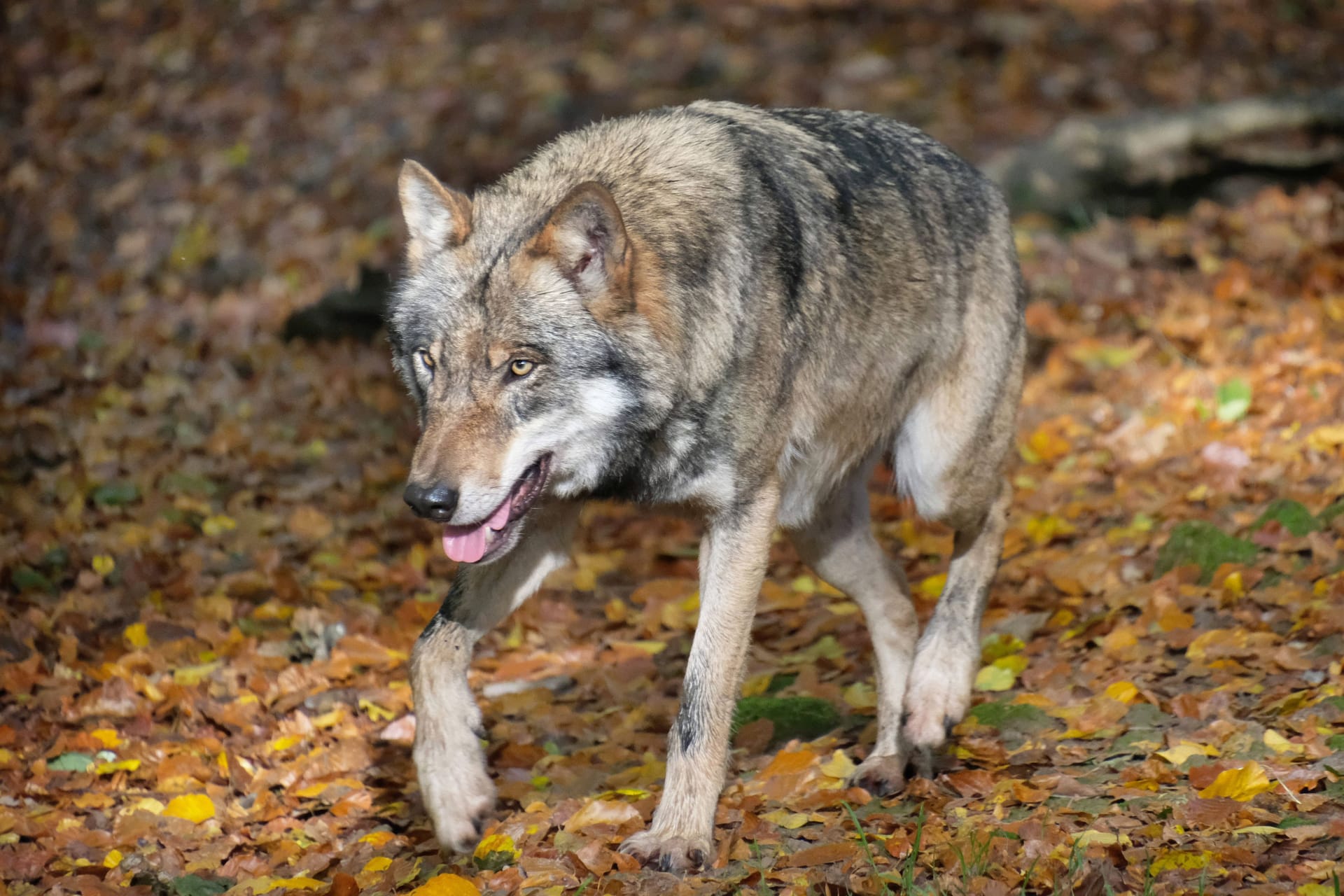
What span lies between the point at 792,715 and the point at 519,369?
2308 millimetres

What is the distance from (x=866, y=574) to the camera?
556 centimetres

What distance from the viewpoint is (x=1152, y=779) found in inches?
173

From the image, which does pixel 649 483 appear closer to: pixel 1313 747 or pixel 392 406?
pixel 1313 747

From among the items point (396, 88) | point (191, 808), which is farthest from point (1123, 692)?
point (396, 88)

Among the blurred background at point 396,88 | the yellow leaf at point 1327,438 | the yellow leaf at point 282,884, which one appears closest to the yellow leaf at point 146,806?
the yellow leaf at point 282,884

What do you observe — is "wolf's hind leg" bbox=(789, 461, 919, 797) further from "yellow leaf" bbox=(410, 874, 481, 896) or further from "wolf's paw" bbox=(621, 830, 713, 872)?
Result: "yellow leaf" bbox=(410, 874, 481, 896)

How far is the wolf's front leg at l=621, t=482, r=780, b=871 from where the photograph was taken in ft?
14.3

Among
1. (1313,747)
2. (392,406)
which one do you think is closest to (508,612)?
(1313,747)

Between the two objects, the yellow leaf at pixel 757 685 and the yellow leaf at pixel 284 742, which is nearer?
the yellow leaf at pixel 284 742

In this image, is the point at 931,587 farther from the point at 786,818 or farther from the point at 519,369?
the point at 519,369

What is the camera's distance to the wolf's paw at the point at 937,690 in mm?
5145

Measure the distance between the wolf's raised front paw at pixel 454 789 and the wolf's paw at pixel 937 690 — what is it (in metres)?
1.64

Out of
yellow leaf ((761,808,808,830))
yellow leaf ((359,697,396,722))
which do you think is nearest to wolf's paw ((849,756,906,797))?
yellow leaf ((761,808,808,830))

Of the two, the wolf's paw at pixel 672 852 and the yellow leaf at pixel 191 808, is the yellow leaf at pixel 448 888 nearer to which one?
the wolf's paw at pixel 672 852
